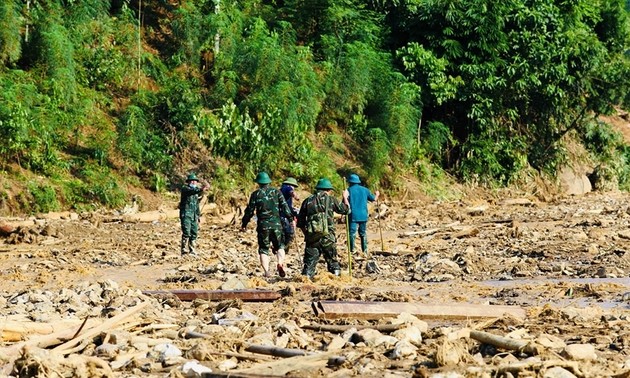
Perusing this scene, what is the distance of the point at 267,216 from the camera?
14.4 metres

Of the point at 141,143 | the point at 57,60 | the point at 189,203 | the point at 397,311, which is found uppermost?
the point at 57,60

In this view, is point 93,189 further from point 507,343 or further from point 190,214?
point 507,343

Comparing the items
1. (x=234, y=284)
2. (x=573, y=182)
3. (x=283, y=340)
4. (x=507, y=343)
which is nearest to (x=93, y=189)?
(x=234, y=284)

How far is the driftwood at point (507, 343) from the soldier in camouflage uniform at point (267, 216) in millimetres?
6239

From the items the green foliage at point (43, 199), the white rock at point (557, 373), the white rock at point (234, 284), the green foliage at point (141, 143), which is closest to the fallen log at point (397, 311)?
the white rock at point (234, 284)

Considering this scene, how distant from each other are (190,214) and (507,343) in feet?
34.3

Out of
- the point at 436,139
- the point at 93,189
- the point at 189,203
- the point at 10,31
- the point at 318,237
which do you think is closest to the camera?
the point at 318,237

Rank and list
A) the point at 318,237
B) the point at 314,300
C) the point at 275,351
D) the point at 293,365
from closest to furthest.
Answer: the point at 293,365 → the point at 275,351 → the point at 314,300 → the point at 318,237

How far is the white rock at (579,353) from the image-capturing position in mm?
→ 7688

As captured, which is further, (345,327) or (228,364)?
(345,327)

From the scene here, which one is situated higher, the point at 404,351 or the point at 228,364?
the point at 404,351

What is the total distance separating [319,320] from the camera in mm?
10203

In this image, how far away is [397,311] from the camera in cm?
1021

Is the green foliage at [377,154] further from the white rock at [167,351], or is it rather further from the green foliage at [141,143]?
the white rock at [167,351]
